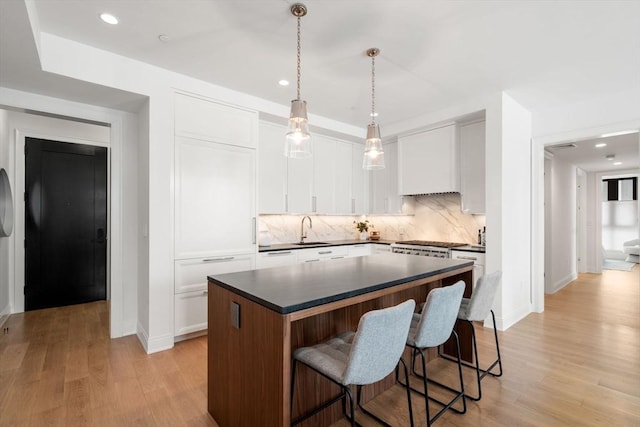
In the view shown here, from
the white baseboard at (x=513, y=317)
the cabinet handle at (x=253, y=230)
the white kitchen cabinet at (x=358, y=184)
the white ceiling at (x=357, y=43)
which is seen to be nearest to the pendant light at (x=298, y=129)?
the white ceiling at (x=357, y=43)

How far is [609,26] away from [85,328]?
5729 millimetres

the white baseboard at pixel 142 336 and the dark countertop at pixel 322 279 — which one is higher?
the dark countertop at pixel 322 279

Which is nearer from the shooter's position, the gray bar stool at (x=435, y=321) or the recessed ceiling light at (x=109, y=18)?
the gray bar stool at (x=435, y=321)

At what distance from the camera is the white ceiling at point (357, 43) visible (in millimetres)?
2146

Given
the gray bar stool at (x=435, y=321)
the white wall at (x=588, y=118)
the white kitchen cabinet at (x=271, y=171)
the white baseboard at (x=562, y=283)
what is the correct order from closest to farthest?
the gray bar stool at (x=435, y=321), the white wall at (x=588, y=118), the white kitchen cabinet at (x=271, y=171), the white baseboard at (x=562, y=283)

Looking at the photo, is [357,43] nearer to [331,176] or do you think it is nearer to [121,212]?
[331,176]

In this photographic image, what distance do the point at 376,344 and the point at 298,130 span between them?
60.1 inches

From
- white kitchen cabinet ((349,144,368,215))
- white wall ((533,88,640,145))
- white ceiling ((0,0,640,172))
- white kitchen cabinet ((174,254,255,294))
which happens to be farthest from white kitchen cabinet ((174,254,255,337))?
white wall ((533,88,640,145))

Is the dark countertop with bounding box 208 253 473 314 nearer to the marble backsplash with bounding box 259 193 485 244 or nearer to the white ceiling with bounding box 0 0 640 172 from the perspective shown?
the white ceiling with bounding box 0 0 640 172

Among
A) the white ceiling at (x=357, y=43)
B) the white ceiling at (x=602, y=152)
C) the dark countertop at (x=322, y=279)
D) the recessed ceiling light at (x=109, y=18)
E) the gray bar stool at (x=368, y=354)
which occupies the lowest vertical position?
the gray bar stool at (x=368, y=354)

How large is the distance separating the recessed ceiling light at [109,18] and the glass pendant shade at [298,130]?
1433 mm

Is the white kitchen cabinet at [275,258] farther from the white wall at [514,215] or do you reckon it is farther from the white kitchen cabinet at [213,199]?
the white wall at [514,215]

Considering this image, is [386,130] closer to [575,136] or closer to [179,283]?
[575,136]

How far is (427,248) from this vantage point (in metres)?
4.24
